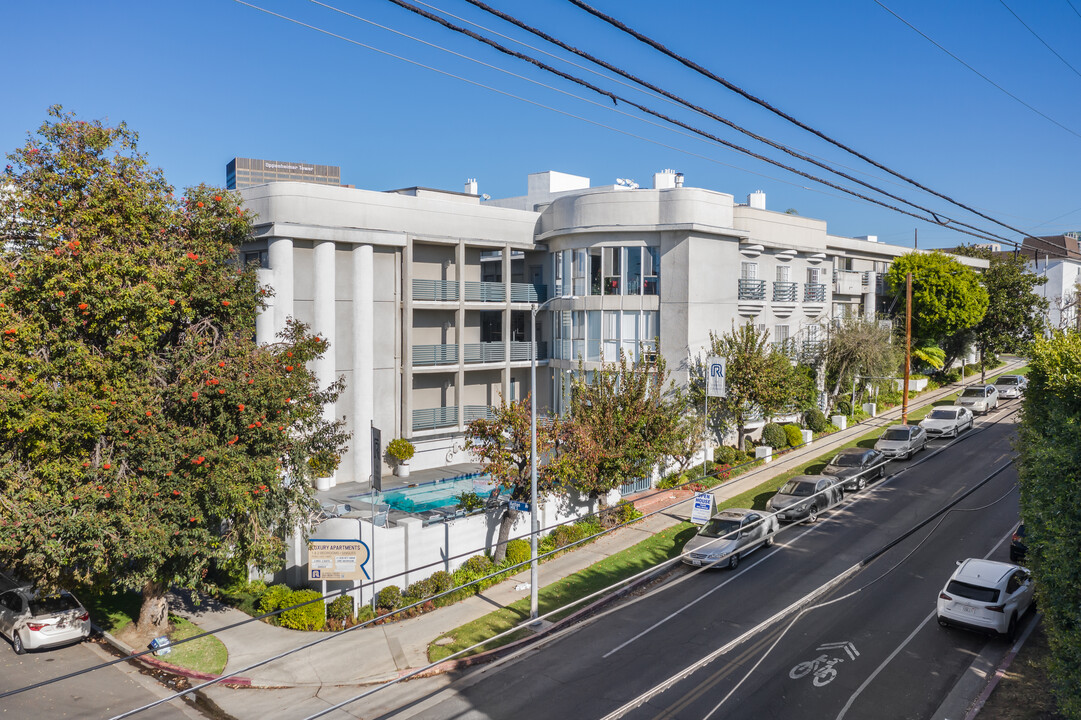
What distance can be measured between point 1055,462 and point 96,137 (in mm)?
20001

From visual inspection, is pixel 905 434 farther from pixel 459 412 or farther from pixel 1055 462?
pixel 1055 462

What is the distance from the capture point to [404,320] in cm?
3431

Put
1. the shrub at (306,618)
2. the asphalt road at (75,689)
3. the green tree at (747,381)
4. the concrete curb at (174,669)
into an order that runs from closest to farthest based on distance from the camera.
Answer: the asphalt road at (75,689) < the concrete curb at (174,669) < the shrub at (306,618) < the green tree at (747,381)

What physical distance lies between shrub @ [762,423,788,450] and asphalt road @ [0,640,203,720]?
28.4m

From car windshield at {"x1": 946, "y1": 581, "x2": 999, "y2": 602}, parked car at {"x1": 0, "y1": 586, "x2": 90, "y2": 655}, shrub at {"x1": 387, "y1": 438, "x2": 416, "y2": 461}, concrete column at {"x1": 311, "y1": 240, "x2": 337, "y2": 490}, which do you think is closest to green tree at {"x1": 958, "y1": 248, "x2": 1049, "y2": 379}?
car windshield at {"x1": 946, "y1": 581, "x2": 999, "y2": 602}

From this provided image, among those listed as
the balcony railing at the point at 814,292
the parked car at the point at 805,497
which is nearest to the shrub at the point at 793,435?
the balcony railing at the point at 814,292

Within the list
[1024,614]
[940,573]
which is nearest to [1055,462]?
[1024,614]

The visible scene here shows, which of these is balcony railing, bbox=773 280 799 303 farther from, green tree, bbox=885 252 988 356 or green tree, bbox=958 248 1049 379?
green tree, bbox=958 248 1049 379

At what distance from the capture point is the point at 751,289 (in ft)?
126

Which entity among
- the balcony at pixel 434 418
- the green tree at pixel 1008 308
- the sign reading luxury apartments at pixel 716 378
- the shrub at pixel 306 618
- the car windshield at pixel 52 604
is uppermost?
the green tree at pixel 1008 308

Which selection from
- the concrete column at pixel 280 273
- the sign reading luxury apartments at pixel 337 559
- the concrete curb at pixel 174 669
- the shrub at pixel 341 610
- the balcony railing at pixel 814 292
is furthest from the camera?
the balcony railing at pixel 814 292

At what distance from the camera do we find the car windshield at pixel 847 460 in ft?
99.7

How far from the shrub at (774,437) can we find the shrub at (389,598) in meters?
22.0

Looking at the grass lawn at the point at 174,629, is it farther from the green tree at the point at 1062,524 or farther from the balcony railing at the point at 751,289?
the balcony railing at the point at 751,289
